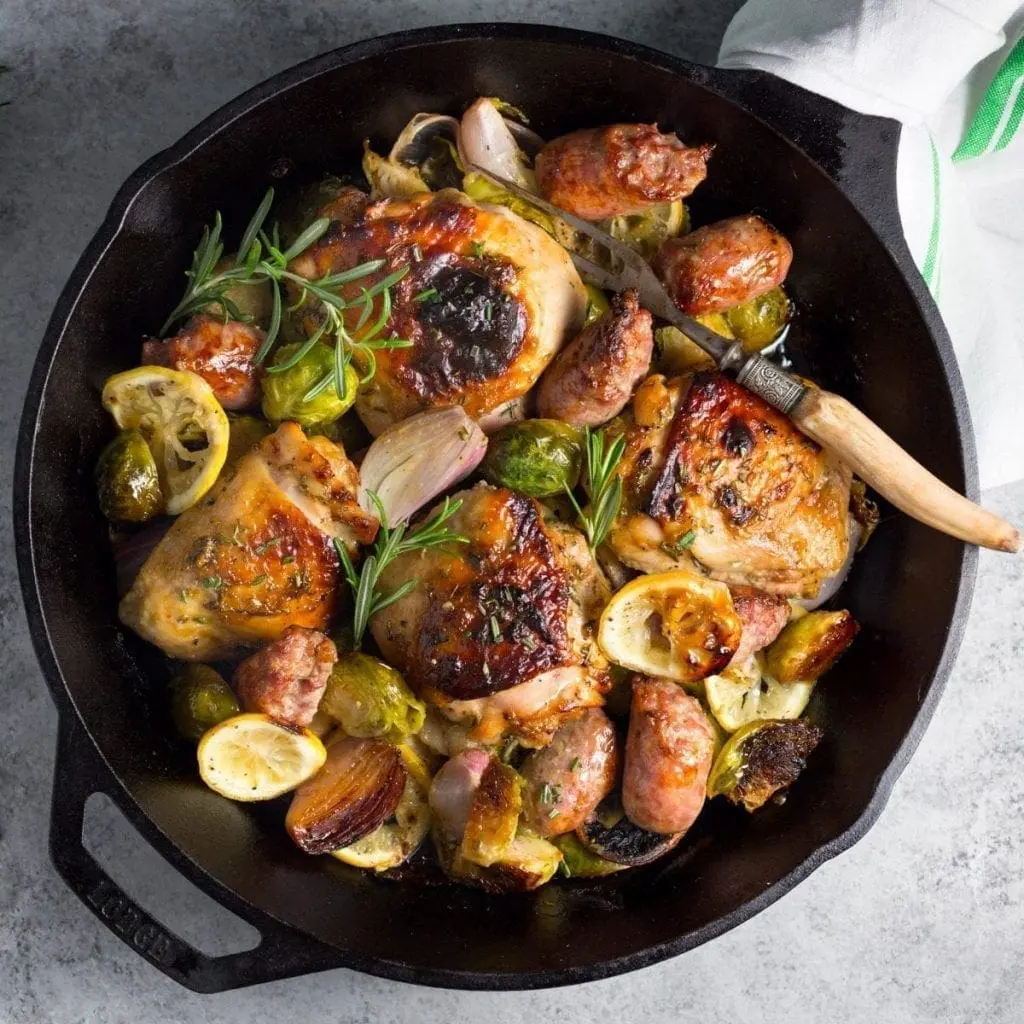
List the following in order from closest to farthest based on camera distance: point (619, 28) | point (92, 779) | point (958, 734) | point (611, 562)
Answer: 1. point (92, 779)
2. point (611, 562)
3. point (619, 28)
4. point (958, 734)

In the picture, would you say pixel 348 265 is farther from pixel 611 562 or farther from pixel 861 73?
pixel 861 73

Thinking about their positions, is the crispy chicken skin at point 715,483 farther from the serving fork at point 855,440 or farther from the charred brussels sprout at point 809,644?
the charred brussels sprout at point 809,644

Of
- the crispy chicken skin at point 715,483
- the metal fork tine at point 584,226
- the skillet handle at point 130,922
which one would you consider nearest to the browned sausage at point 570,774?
the crispy chicken skin at point 715,483

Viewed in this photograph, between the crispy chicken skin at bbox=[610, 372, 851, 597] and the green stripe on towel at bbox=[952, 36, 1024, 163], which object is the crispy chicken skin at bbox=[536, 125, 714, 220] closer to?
the crispy chicken skin at bbox=[610, 372, 851, 597]

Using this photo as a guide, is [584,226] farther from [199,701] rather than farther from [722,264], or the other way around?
[199,701]

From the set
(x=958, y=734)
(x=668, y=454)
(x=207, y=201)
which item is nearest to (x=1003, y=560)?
(x=958, y=734)

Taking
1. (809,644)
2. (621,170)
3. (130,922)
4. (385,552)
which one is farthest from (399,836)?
(621,170)
